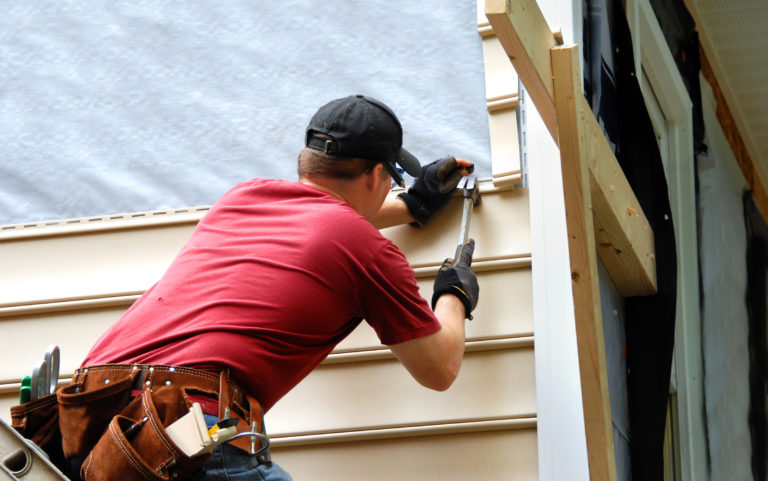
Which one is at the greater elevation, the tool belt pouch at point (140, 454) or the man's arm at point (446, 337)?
the man's arm at point (446, 337)

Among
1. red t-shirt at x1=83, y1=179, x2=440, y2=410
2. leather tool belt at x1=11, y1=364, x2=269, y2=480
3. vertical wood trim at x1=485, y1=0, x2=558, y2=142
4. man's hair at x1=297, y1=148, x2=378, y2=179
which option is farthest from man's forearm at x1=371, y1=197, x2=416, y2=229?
leather tool belt at x1=11, y1=364, x2=269, y2=480

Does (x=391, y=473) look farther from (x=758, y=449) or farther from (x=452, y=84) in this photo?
(x=758, y=449)

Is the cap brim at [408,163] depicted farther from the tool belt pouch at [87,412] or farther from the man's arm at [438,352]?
the tool belt pouch at [87,412]

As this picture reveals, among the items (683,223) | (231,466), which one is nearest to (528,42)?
(231,466)

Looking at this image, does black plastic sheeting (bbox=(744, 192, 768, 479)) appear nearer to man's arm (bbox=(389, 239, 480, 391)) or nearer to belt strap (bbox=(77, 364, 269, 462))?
man's arm (bbox=(389, 239, 480, 391))

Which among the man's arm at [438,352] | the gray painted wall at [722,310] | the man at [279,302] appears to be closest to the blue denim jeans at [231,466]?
the man at [279,302]

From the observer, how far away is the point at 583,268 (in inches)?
89.5

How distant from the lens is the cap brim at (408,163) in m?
2.61

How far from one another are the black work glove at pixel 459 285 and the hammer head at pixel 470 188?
29 cm

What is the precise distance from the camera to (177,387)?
195cm

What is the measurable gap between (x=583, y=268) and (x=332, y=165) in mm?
697

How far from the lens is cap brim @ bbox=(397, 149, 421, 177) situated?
2.61m

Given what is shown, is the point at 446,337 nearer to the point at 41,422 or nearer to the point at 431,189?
the point at 431,189

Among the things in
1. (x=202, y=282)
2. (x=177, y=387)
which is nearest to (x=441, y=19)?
(x=202, y=282)
